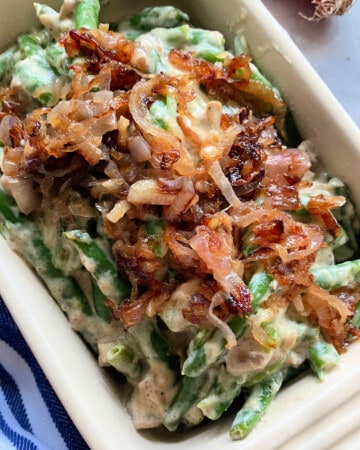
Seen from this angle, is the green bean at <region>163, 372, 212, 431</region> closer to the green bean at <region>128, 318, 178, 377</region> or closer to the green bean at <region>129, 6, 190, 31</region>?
the green bean at <region>128, 318, 178, 377</region>

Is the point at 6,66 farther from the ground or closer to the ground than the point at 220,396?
Answer: farther from the ground

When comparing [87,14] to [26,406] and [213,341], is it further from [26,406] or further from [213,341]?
[26,406]

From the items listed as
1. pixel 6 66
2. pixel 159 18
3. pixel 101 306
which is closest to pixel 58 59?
pixel 6 66

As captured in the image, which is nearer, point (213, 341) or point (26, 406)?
point (213, 341)

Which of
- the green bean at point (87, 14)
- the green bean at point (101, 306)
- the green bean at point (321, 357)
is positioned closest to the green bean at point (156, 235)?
the green bean at point (101, 306)

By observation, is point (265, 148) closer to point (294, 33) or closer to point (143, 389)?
point (143, 389)

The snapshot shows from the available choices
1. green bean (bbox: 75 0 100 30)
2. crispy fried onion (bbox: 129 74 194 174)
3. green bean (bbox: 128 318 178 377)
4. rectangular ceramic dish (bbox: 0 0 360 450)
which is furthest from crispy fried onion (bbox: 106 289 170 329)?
green bean (bbox: 75 0 100 30)

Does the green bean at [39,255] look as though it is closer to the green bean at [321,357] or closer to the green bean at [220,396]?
the green bean at [220,396]
